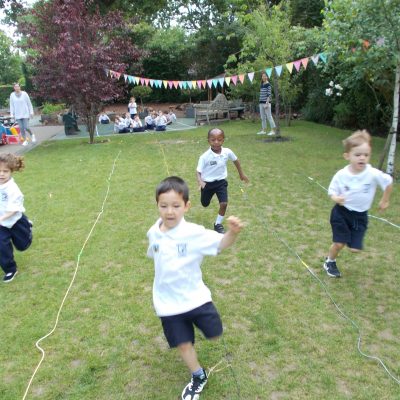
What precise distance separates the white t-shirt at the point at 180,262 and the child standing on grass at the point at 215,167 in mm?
2726

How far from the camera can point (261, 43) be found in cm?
1088

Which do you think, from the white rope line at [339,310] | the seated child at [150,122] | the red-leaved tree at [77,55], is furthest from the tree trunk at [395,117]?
the seated child at [150,122]

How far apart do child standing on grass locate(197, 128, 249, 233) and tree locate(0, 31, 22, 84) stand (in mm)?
44856

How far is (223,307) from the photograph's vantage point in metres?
3.52

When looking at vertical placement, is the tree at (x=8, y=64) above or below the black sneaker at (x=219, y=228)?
above

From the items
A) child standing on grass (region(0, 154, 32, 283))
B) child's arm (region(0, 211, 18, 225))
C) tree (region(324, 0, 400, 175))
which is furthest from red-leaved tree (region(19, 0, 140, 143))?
child's arm (region(0, 211, 18, 225))

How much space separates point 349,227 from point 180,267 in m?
2.17

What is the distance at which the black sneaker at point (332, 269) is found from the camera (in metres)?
3.95

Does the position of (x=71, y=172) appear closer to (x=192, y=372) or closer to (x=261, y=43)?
(x=261, y=43)

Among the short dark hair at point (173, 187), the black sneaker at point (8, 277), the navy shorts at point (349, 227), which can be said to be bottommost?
the black sneaker at point (8, 277)

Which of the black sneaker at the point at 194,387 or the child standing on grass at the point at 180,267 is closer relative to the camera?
the child standing on grass at the point at 180,267

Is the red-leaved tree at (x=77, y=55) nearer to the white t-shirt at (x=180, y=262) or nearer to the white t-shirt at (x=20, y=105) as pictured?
the white t-shirt at (x=20, y=105)

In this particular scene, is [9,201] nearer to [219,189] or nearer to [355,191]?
[219,189]

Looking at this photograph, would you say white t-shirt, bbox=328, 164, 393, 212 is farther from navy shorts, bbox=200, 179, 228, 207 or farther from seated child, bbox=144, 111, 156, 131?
seated child, bbox=144, 111, 156, 131
